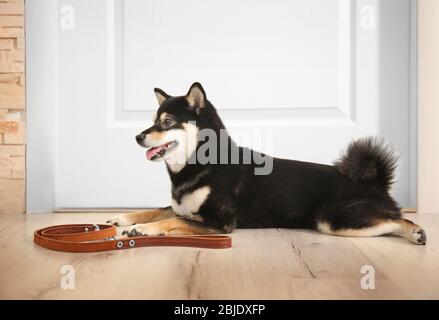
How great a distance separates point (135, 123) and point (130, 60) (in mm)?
267

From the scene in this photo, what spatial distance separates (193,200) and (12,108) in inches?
38.0

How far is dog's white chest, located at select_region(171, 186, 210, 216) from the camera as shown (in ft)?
4.93

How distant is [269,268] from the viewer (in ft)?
3.48

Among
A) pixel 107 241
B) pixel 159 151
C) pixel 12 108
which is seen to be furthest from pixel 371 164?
pixel 12 108

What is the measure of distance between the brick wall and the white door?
1.7 inches

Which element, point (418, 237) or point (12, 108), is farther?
point (12, 108)

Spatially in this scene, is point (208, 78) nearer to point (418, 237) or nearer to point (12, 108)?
point (12, 108)

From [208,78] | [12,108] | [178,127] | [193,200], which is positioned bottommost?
[193,200]

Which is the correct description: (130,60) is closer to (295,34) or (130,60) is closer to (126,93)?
(126,93)

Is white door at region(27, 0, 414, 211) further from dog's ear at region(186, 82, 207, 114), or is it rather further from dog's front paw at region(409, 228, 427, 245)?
dog's front paw at region(409, 228, 427, 245)

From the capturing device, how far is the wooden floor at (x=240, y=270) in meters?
0.87

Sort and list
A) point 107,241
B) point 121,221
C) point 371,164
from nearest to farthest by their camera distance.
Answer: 1. point 107,241
2. point 371,164
3. point 121,221

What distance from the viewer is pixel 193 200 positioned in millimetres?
1509

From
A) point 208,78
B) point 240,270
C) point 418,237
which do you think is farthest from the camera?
point 208,78
